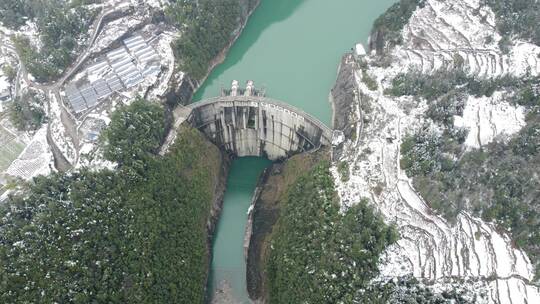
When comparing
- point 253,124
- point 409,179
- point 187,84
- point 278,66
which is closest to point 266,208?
point 253,124

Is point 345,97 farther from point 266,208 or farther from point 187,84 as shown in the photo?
point 187,84

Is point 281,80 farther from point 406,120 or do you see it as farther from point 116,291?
point 116,291

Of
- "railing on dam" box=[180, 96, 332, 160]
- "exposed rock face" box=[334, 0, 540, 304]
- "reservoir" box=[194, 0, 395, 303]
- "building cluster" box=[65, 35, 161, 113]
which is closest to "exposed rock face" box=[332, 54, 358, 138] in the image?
"exposed rock face" box=[334, 0, 540, 304]

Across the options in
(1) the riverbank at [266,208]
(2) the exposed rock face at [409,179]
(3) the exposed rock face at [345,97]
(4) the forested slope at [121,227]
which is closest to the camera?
(4) the forested slope at [121,227]

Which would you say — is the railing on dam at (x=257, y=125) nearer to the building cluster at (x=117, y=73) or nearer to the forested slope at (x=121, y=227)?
the forested slope at (x=121, y=227)

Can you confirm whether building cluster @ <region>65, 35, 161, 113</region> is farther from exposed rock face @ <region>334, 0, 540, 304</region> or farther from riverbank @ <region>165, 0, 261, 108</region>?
exposed rock face @ <region>334, 0, 540, 304</region>

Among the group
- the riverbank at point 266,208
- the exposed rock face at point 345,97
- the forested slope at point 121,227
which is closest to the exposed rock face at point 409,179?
the exposed rock face at point 345,97
